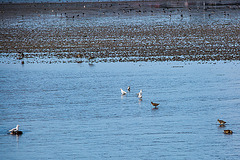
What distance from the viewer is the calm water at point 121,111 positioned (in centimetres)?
1750

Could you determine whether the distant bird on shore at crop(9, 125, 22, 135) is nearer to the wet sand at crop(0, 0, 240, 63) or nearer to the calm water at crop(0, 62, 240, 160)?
the calm water at crop(0, 62, 240, 160)

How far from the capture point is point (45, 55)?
40.8 meters

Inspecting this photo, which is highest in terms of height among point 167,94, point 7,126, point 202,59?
point 202,59

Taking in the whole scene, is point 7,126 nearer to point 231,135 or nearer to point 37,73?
point 231,135

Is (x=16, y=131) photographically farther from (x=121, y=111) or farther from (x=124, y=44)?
(x=124, y=44)

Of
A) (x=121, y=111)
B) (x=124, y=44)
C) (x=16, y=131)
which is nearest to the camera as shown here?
(x=16, y=131)

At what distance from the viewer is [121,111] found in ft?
73.8

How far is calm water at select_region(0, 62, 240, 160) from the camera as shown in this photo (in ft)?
57.4

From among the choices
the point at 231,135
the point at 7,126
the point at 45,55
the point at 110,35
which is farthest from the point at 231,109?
the point at 110,35

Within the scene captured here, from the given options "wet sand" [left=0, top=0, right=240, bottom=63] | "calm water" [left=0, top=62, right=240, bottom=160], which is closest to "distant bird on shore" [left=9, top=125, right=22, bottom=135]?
"calm water" [left=0, top=62, right=240, bottom=160]

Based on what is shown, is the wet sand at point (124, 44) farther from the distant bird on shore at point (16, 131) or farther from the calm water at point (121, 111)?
the distant bird on shore at point (16, 131)

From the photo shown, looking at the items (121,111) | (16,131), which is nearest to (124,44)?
(121,111)

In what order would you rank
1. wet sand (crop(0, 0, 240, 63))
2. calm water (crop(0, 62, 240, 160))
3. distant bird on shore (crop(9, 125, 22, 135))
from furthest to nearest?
wet sand (crop(0, 0, 240, 63)), distant bird on shore (crop(9, 125, 22, 135)), calm water (crop(0, 62, 240, 160))

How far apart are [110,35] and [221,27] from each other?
14959mm
